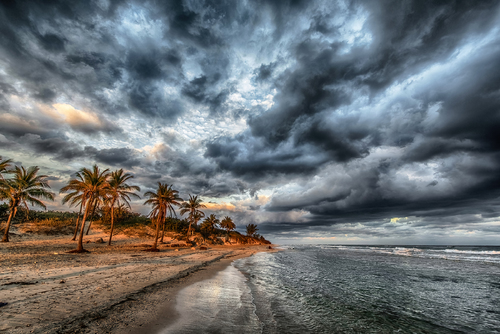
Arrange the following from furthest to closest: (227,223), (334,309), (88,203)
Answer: (227,223), (88,203), (334,309)

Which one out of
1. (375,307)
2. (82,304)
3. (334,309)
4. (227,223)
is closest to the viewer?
(82,304)

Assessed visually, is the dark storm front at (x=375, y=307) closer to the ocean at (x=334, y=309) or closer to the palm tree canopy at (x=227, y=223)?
the ocean at (x=334, y=309)

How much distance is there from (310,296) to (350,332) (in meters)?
4.64

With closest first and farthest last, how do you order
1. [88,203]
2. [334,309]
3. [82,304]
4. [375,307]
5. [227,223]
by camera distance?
[82,304] → [334,309] → [375,307] → [88,203] → [227,223]

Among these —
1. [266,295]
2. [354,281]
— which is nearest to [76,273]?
[266,295]

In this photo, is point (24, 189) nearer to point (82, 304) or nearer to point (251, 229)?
point (82, 304)

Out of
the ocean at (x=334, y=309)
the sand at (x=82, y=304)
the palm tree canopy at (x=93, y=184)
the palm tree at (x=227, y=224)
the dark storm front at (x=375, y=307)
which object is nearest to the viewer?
the sand at (x=82, y=304)

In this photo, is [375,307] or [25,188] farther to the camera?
[25,188]

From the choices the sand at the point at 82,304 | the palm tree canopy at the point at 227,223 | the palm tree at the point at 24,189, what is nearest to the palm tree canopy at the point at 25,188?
the palm tree at the point at 24,189

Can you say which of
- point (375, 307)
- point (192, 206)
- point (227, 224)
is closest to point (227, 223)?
point (227, 224)

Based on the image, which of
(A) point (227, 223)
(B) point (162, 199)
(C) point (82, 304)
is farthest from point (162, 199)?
(A) point (227, 223)

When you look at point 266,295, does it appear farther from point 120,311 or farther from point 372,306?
point 120,311

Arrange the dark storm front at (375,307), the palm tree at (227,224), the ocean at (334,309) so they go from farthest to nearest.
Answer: the palm tree at (227,224)
the dark storm front at (375,307)
the ocean at (334,309)

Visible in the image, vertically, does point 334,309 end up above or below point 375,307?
above
